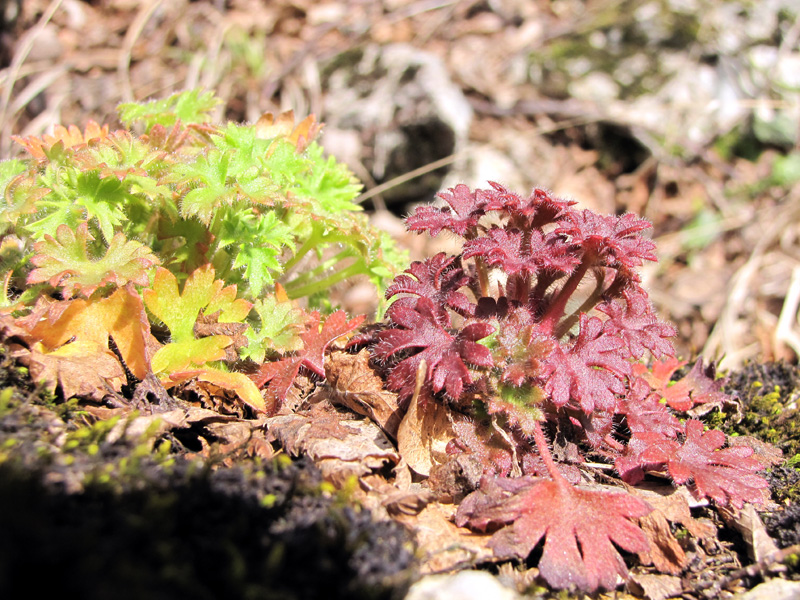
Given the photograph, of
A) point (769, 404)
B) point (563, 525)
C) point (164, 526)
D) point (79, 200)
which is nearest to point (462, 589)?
point (563, 525)

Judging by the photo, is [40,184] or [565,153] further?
[565,153]

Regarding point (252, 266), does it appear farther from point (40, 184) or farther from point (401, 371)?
point (40, 184)

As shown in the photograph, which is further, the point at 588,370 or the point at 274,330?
the point at 274,330

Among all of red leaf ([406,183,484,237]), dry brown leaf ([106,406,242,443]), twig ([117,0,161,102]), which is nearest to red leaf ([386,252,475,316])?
red leaf ([406,183,484,237])

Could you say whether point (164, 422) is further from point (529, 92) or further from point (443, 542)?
point (529, 92)

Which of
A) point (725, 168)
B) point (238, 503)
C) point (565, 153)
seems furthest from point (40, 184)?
point (725, 168)

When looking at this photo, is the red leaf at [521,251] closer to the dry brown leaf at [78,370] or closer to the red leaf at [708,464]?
the red leaf at [708,464]
